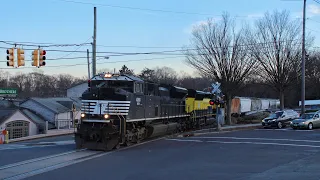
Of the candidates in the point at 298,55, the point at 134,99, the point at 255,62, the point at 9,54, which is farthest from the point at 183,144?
the point at 298,55

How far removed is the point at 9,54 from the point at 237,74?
22.2 metres

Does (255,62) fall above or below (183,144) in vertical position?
above

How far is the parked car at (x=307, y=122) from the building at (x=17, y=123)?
31.3 m

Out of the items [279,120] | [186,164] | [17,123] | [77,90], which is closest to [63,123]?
[17,123]

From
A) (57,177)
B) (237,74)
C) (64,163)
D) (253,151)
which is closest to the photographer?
(57,177)

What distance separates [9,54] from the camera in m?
24.1

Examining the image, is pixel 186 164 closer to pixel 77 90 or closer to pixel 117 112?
pixel 117 112

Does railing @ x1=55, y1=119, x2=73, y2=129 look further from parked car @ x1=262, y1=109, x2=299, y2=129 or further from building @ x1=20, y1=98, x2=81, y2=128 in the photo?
parked car @ x1=262, y1=109, x2=299, y2=129

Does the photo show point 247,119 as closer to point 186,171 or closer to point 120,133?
point 120,133

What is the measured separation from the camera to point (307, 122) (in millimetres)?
31203

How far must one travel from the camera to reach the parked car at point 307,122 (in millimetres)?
31056

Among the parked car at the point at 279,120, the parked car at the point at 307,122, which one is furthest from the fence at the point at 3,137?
the parked car at the point at 307,122

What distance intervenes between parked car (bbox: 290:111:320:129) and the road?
1346 cm

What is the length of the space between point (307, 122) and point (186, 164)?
2183cm
